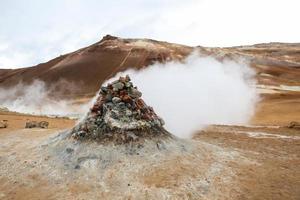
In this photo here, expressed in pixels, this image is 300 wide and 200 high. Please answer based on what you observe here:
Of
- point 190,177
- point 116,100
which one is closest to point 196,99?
point 116,100

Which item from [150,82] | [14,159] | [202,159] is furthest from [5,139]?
[150,82]

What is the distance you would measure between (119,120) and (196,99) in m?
12.4

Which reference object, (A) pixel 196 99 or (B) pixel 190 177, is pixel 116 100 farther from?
(A) pixel 196 99

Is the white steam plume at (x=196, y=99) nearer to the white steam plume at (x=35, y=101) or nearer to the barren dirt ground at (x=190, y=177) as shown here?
the barren dirt ground at (x=190, y=177)

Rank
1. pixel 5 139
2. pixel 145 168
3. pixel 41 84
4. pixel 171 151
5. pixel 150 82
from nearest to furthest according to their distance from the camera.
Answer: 1. pixel 145 168
2. pixel 171 151
3. pixel 5 139
4. pixel 150 82
5. pixel 41 84

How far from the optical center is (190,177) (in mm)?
9734

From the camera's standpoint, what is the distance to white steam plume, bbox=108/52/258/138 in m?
18.8

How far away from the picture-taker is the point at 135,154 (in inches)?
414

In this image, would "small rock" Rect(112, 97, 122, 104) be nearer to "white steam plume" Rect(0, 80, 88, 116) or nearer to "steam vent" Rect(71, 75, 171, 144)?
"steam vent" Rect(71, 75, 171, 144)

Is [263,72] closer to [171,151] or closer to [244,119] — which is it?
[244,119]

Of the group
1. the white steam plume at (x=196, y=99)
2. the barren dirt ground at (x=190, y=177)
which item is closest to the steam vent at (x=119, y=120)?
the barren dirt ground at (x=190, y=177)

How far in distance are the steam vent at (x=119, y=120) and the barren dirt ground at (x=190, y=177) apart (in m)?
1.28

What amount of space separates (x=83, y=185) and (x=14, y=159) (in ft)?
10.1

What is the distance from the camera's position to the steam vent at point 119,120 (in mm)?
11070
